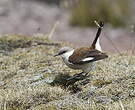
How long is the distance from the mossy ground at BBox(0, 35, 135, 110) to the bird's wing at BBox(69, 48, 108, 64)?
271 millimetres

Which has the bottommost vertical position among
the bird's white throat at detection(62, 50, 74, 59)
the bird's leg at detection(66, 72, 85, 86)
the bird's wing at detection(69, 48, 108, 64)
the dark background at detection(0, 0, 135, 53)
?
the dark background at detection(0, 0, 135, 53)

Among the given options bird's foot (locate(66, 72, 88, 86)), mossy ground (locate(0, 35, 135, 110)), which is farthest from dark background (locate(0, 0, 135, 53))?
bird's foot (locate(66, 72, 88, 86))

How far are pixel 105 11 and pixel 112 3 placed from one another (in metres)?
0.74

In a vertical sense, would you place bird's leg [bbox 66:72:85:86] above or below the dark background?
above

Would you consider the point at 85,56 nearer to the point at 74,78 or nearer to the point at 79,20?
the point at 74,78

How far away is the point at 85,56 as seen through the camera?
536 cm

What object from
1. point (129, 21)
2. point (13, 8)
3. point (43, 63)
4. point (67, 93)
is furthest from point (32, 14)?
point (67, 93)

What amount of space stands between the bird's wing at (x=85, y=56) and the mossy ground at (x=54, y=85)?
0.27 metres

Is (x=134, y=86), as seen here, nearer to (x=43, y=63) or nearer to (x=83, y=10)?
(x=43, y=63)

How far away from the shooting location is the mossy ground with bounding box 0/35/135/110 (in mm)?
4496

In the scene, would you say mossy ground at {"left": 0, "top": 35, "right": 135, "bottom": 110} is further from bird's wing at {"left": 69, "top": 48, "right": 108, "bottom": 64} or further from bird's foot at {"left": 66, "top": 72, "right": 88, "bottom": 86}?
bird's wing at {"left": 69, "top": 48, "right": 108, "bottom": 64}

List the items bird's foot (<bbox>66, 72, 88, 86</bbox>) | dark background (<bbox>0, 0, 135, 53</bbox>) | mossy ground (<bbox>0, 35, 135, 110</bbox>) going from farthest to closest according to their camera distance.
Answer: dark background (<bbox>0, 0, 135, 53</bbox>) < bird's foot (<bbox>66, 72, 88, 86</bbox>) < mossy ground (<bbox>0, 35, 135, 110</bbox>)

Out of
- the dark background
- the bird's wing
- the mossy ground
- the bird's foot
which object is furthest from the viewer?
the dark background

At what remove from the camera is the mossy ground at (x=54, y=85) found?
4.50 metres
